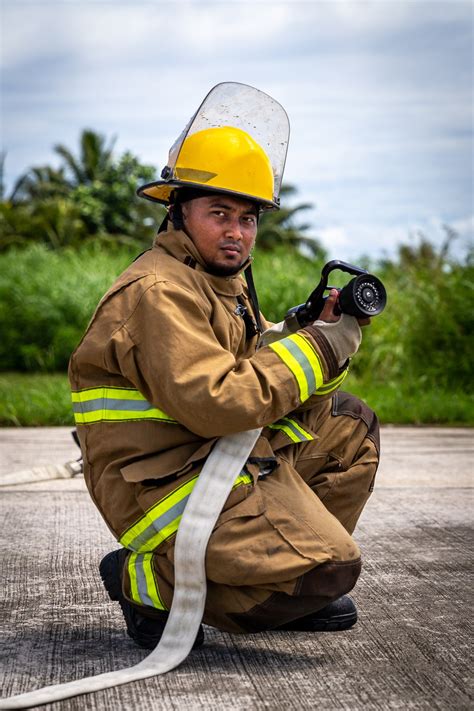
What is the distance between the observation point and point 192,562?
105 inches

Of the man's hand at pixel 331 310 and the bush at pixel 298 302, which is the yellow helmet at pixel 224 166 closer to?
the man's hand at pixel 331 310

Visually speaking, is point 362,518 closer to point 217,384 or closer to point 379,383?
point 217,384

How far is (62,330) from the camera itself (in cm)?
1319

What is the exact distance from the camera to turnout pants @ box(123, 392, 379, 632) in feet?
8.80

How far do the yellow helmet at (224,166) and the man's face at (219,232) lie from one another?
51 mm

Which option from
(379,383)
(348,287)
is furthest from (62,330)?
(348,287)

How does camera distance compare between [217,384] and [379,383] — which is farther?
[379,383]

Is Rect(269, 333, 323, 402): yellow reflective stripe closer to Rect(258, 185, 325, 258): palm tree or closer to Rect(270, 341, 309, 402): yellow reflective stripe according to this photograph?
Rect(270, 341, 309, 402): yellow reflective stripe

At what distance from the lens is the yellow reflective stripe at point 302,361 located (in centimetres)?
276

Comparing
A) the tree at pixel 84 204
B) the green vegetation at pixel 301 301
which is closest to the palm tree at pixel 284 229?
the tree at pixel 84 204

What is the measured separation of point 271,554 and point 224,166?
3.70ft

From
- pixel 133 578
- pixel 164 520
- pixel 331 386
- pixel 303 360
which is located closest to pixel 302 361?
pixel 303 360

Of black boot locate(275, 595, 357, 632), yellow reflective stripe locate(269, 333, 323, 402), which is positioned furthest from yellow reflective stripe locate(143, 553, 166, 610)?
yellow reflective stripe locate(269, 333, 323, 402)

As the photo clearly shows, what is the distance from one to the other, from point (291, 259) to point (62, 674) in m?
11.5
